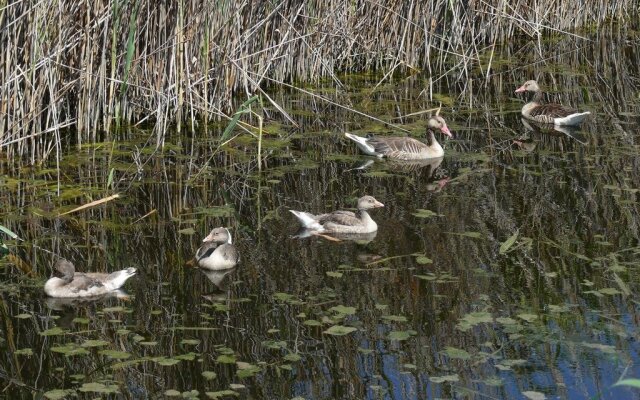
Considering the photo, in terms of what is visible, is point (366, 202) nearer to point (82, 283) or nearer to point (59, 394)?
point (82, 283)

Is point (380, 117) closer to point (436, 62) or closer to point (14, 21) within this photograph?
point (436, 62)

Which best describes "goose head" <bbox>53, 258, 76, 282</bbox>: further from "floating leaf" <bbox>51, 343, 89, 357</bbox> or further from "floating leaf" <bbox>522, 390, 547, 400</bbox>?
"floating leaf" <bbox>522, 390, 547, 400</bbox>

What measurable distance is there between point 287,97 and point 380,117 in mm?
1308

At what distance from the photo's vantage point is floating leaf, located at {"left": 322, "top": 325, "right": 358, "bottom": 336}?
277 inches

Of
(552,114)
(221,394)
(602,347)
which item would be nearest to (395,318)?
(602,347)

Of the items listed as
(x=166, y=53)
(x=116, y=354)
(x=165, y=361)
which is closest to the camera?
(x=165, y=361)

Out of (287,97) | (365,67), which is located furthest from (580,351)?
(365,67)

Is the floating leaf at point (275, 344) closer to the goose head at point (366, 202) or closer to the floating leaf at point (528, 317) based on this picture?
the floating leaf at point (528, 317)

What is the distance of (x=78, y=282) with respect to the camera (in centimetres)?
767

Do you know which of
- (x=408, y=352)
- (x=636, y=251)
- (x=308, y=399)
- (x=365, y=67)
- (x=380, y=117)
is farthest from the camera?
(x=365, y=67)

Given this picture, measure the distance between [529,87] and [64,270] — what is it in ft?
25.7

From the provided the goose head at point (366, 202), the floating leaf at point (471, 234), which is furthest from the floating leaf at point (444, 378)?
the goose head at point (366, 202)

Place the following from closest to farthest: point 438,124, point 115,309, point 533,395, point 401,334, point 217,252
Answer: point 533,395 < point 401,334 < point 115,309 < point 217,252 < point 438,124

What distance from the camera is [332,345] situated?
6.89m
